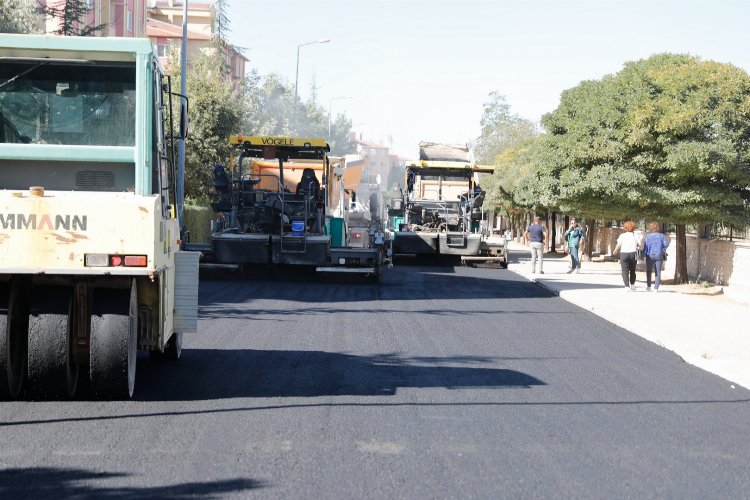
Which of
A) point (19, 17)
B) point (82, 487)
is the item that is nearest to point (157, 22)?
point (19, 17)

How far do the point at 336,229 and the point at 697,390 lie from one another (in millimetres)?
15583

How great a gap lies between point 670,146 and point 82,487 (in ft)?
69.0

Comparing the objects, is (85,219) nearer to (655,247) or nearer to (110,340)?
(110,340)

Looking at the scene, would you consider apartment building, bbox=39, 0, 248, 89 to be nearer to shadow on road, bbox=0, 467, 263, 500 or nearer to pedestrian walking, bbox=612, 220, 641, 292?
pedestrian walking, bbox=612, 220, 641, 292

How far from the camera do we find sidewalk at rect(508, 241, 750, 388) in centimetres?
1309

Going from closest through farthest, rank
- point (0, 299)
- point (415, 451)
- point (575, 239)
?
point (415, 451) → point (0, 299) → point (575, 239)

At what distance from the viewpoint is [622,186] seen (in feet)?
85.9

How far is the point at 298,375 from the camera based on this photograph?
34.3 ft

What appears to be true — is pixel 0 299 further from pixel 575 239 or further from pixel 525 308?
pixel 575 239

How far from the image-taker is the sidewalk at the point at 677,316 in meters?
13.1

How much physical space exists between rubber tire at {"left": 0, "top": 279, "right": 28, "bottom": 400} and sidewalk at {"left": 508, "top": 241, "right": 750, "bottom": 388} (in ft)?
22.8

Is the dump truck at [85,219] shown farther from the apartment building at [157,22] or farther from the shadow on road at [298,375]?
the apartment building at [157,22]

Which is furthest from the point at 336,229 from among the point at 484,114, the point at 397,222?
the point at 484,114

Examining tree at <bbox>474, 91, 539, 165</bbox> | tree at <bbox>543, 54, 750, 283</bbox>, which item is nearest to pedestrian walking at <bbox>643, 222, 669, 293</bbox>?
tree at <bbox>543, 54, 750, 283</bbox>
